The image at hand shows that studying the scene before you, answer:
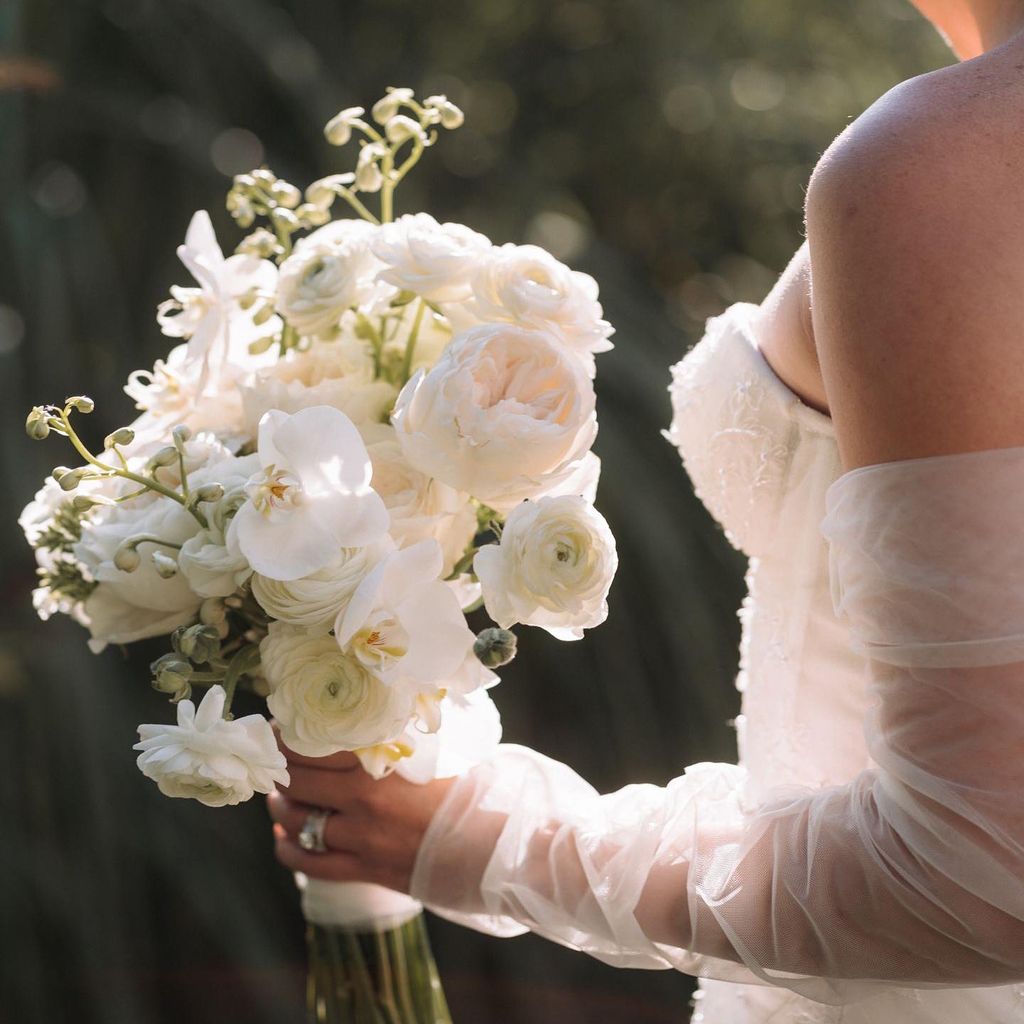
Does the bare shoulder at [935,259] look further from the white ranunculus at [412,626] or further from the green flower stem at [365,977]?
the green flower stem at [365,977]

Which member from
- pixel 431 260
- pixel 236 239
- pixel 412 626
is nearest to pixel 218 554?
pixel 412 626

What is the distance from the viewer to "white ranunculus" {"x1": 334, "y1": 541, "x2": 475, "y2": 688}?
2.32 ft

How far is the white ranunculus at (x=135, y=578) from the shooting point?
2.59 feet

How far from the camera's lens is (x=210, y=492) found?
74 cm

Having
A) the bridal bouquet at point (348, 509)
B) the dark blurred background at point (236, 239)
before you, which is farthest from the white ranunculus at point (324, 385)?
the dark blurred background at point (236, 239)

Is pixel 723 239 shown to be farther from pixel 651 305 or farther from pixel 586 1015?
pixel 586 1015

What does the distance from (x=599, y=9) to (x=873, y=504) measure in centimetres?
238

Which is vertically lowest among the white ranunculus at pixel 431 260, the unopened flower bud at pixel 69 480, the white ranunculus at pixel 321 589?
the white ranunculus at pixel 321 589

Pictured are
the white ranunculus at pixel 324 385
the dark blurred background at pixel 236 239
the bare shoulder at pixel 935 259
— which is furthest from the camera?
the dark blurred background at pixel 236 239

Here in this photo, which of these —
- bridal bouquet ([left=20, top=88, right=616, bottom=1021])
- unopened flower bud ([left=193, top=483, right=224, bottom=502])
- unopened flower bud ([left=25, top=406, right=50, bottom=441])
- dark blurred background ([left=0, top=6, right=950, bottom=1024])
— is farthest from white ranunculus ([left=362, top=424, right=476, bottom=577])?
dark blurred background ([left=0, top=6, right=950, bottom=1024])

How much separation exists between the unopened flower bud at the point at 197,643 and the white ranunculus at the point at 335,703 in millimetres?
42

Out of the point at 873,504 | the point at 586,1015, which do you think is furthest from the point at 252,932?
the point at 873,504

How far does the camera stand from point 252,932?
2.12 meters

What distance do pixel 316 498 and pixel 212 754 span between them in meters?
0.16
